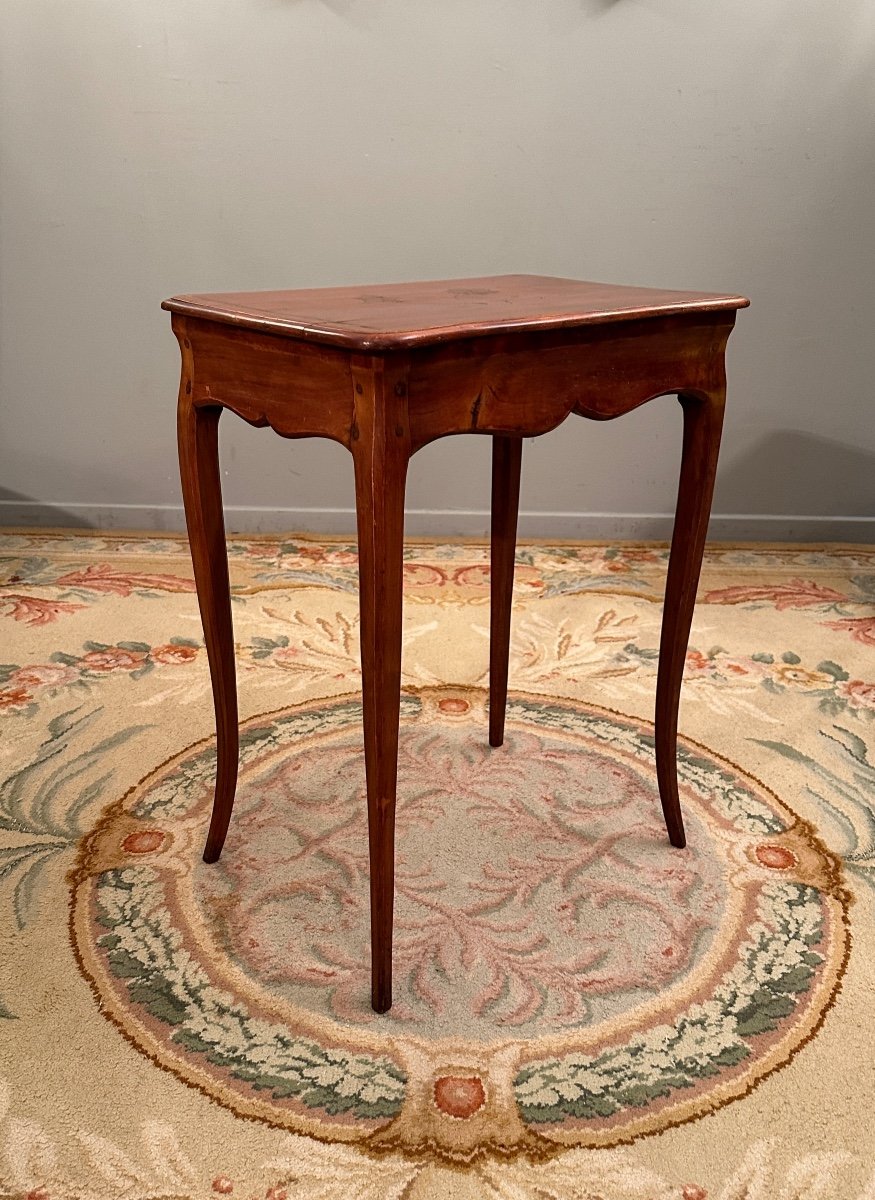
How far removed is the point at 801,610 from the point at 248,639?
1.33 metres

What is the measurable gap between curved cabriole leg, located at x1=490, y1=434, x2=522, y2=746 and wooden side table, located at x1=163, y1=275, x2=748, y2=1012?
10.9 inches

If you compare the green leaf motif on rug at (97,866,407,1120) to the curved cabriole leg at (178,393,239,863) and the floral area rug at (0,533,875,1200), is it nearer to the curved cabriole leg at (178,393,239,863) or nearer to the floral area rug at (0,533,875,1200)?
the floral area rug at (0,533,875,1200)

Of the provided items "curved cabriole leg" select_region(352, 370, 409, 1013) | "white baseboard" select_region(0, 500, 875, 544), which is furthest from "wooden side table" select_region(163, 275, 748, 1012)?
"white baseboard" select_region(0, 500, 875, 544)

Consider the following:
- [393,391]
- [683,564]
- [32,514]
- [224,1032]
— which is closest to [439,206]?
[32,514]

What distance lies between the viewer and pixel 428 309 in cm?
122

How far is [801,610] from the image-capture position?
8.53ft

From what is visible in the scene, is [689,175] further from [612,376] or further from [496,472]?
[612,376]

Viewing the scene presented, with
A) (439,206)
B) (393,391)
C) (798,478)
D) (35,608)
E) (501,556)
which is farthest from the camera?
(798,478)

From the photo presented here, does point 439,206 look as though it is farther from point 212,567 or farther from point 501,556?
point 212,567

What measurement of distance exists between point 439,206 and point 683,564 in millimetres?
1749

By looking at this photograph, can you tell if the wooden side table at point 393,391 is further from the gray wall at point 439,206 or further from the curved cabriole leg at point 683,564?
the gray wall at point 439,206

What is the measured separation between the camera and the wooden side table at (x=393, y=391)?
1082 millimetres

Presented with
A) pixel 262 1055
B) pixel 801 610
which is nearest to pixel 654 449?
pixel 801 610

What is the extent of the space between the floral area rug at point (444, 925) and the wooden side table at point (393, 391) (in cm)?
14
